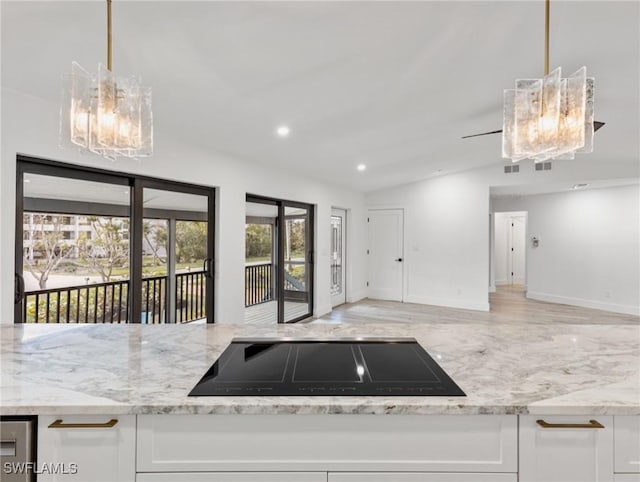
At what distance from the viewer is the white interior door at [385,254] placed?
7500mm

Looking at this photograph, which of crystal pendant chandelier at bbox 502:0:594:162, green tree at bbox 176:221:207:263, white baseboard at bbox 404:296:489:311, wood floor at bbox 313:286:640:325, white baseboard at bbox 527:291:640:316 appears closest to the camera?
crystal pendant chandelier at bbox 502:0:594:162

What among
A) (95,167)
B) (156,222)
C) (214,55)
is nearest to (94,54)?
(214,55)

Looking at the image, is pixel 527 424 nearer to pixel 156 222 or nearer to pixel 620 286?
pixel 156 222

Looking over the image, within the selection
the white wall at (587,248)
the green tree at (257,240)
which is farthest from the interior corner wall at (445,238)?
the green tree at (257,240)

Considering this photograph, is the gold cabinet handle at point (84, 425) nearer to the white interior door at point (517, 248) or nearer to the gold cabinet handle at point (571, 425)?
the gold cabinet handle at point (571, 425)

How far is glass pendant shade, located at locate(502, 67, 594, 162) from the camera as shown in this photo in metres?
1.79

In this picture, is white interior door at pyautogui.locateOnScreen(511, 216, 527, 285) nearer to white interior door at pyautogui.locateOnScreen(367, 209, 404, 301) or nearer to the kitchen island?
white interior door at pyautogui.locateOnScreen(367, 209, 404, 301)

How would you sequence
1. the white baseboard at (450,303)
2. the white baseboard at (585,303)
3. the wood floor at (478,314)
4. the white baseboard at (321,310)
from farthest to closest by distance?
the white baseboard at (450,303) < the white baseboard at (585,303) < the white baseboard at (321,310) < the wood floor at (478,314)

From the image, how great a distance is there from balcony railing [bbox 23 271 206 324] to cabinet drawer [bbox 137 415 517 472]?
2149 mm

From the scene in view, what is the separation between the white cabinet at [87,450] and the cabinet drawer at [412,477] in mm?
587

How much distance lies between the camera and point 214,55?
2.12 meters

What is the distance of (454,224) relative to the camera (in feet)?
22.6

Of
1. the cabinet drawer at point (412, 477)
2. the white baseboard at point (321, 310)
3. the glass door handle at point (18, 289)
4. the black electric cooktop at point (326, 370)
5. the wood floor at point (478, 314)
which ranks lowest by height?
the wood floor at point (478, 314)

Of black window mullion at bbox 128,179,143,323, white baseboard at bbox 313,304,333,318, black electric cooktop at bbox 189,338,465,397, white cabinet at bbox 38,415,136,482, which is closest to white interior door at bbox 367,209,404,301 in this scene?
white baseboard at bbox 313,304,333,318
